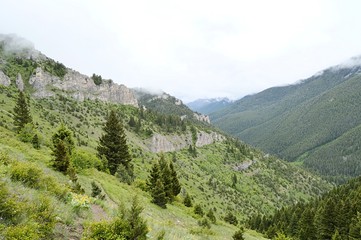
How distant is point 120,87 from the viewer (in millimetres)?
164000

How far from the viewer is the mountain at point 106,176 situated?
9.33 metres

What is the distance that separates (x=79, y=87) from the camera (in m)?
126

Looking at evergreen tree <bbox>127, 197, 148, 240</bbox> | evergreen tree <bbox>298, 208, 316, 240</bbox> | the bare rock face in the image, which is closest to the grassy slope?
the bare rock face

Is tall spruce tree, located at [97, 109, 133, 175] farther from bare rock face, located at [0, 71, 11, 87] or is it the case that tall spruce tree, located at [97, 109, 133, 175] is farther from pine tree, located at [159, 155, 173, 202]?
bare rock face, located at [0, 71, 11, 87]

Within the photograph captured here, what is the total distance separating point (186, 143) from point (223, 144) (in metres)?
33.8

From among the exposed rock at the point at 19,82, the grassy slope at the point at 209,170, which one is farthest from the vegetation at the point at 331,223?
the exposed rock at the point at 19,82

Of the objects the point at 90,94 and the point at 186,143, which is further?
the point at 186,143

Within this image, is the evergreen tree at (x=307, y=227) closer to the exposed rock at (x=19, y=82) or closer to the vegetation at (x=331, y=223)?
the vegetation at (x=331, y=223)

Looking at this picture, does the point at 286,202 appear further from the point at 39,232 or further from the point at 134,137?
the point at 39,232

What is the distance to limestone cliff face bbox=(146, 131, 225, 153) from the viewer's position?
11711 cm

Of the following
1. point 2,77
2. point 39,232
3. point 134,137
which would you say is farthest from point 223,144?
point 39,232

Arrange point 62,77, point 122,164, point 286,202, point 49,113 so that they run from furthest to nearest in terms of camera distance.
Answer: point 286,202, point 62,77, point 49,113, point 122,164

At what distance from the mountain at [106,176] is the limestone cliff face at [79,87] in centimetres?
89

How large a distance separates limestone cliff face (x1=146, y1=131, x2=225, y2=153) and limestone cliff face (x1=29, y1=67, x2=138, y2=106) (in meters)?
37.8
